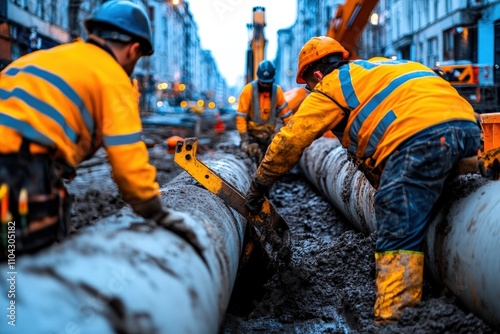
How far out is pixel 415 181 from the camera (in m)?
3.58

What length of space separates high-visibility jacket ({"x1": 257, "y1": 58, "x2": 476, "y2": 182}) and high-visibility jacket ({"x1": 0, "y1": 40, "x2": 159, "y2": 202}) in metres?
1.47

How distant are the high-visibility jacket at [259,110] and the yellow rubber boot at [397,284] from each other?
5799 mm

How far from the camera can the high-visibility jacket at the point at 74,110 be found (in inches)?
104

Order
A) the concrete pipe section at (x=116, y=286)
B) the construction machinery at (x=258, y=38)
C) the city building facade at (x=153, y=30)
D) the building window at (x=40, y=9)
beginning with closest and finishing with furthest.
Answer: the concrete pipe section at (x=116, y=286), the construction machinery at (x=258, y=38), the city building facade at (x=153, y=30), the building window at (x=40, y=9)

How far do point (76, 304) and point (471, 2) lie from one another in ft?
106

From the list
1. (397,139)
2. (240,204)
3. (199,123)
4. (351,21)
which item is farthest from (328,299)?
(199,123)

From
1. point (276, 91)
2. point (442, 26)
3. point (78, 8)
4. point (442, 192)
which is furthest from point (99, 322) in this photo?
point (442, 26)

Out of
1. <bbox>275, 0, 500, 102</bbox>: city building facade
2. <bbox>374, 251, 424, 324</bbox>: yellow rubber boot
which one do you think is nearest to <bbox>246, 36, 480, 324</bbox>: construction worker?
<bbox>374, 251, 424, 324</bbox>: yellow rubber boot

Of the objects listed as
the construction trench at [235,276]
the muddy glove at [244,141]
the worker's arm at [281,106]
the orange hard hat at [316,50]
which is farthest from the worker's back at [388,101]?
the worker's arm at [281,106]

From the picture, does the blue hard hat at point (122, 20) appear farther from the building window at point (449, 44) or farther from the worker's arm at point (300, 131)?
the building window at point (449, 44)

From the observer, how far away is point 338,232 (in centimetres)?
686

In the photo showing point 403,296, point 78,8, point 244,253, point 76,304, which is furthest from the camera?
point 78,8

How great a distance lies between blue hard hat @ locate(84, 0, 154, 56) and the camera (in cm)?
306

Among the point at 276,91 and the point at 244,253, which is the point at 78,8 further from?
the point at 244,253
